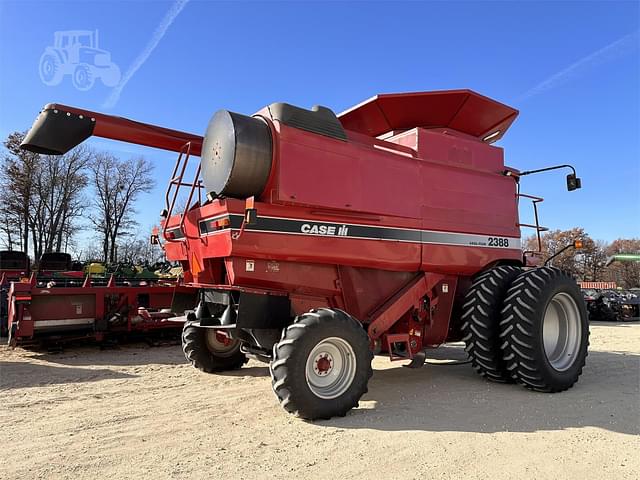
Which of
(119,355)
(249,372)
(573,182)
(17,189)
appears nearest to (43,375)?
(119,355)

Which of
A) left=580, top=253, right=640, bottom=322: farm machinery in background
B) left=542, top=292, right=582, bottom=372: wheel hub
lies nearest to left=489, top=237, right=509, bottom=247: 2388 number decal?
left=542, top=292, right=582, bottom=372: wheel hub

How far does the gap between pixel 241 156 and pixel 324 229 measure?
3.99ft

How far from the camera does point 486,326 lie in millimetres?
6129

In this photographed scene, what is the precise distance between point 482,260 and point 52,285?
781cm

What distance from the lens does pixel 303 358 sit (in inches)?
181

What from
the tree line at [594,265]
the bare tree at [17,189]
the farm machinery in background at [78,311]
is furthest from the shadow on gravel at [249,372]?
the tree line at [594,265]

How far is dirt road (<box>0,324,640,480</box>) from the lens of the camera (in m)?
3.54

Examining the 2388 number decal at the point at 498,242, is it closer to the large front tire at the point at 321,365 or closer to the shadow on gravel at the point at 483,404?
the shadow on gravel at the point at 483,404

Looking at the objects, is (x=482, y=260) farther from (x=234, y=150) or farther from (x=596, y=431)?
(x=234, y=150)

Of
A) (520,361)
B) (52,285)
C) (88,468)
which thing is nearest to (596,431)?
(520,361)

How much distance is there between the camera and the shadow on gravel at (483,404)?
15.0 ft

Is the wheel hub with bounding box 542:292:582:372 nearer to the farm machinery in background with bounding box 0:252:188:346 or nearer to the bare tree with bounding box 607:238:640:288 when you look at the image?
the farm machinery in background with bounding box 0:252:188:346

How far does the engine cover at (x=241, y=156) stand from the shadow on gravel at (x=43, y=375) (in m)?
3.42

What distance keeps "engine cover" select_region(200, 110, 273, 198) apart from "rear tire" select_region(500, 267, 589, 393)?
3.54 m
